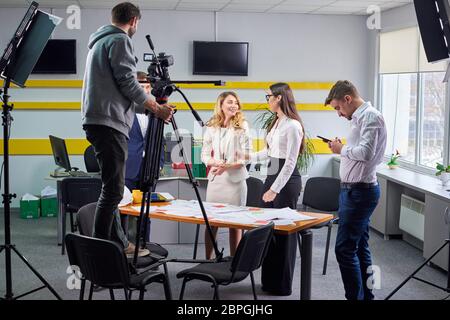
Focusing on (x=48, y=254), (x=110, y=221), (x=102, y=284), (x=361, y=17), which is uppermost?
(x=361, y=17)

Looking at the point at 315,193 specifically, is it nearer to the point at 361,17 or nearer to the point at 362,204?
the point at 362,204

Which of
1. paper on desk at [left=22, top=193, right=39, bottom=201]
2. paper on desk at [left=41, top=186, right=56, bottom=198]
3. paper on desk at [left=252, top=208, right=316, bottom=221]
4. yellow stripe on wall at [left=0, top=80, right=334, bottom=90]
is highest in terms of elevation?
yellow stripe on wall at [left=0, top=80, right=334, bottom=90]

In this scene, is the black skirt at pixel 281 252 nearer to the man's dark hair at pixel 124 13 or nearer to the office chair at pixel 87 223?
the office chair at pixel 87 223

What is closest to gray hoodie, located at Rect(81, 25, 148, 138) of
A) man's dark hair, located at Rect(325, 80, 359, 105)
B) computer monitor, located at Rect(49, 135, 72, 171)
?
man's dark hair, located at Rect(325, 80, 359, 105)

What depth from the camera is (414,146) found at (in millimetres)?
7191

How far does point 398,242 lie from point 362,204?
2.77m

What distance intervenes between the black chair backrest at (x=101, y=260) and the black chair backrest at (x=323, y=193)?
2.70 metres

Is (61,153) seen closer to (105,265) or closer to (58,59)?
(58,59)

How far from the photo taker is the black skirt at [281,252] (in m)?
4.66

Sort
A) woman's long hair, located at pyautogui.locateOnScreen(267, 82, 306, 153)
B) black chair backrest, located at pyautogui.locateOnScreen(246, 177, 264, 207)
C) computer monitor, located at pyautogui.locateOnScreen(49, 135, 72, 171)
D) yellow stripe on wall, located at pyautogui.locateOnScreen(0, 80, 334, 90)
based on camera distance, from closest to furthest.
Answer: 1. woman's long hair, located at pyautogui.locateOnScreen(267, 82, 306, 153)
2. black chair backrest, located at pyautogui.locateOnScreen(246, 177, 264, 207)
3. computer monitor, located at pyautogui.locateOnScreen(49, 135, 72, 171)
4. yellow stripe on wall, located at pyautogui.locateOnScreen(0, 80, 334, 90)

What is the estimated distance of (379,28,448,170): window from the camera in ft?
22.0

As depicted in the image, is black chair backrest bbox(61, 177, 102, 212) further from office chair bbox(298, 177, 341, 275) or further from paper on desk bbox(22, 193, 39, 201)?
paper on desk bbox(22, 193, 39, 201)

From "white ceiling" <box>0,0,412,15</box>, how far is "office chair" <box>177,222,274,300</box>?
4.35 metres
